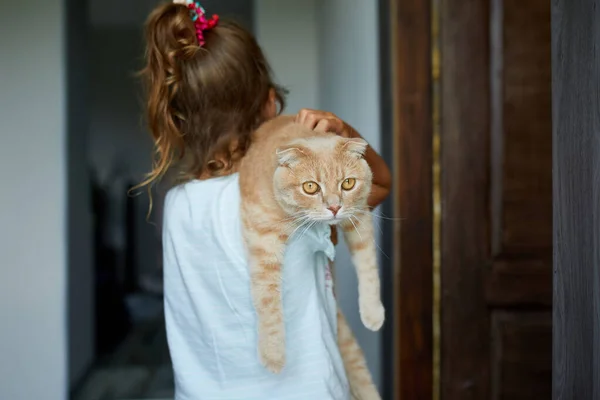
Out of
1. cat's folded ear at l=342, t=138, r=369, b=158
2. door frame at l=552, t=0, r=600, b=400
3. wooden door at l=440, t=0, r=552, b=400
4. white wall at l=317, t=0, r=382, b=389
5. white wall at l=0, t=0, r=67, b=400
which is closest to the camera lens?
door frame at l=552, t=0, r=600, b=400

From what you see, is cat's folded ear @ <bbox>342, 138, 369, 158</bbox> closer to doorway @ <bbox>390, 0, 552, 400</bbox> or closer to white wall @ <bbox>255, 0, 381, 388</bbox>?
doorway @ <bbox>390, 0, 552, 400</bbox>

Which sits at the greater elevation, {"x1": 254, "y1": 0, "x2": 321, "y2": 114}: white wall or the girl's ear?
{"x1": 254, "y1": 0, "x2": 321, "y2": 114}: white wall

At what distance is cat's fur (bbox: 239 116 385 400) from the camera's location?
114 cm

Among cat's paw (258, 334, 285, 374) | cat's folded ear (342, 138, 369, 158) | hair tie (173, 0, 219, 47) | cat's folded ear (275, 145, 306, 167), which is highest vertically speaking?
hair tie (173, 0, 219, 47)

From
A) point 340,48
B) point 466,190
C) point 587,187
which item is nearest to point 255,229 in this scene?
point 587,187

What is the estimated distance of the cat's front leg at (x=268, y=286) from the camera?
1.15 meters

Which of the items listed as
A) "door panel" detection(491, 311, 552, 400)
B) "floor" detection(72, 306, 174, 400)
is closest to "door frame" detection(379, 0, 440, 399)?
"door panel" detection(491, 311, 552, 400)

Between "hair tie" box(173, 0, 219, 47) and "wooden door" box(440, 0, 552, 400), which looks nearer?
"hair tie" box(173, 0, 219, 47)

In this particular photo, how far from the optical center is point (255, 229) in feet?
3.80

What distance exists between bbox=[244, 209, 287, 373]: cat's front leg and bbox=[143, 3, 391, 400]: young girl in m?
0.04

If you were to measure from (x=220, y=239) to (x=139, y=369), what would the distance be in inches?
66.5

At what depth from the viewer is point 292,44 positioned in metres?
2.73

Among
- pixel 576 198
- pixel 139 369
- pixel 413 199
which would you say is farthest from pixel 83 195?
pixel 576 198

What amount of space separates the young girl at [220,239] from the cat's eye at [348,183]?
11 cm
